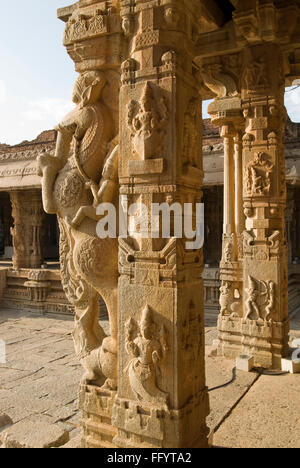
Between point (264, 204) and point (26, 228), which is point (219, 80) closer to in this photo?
point (264, 204)

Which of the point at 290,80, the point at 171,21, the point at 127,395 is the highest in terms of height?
the point at 290,80

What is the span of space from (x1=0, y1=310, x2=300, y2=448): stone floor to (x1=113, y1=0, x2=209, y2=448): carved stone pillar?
803 millimetres

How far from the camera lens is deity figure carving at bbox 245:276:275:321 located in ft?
17.7

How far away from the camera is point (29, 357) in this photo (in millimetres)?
7977

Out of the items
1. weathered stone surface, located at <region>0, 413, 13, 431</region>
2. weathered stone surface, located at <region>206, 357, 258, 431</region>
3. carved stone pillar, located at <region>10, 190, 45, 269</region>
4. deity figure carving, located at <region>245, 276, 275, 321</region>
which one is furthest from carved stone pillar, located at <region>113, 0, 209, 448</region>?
carved stone pillar, located at <region>10, 190, 45, 269</region>

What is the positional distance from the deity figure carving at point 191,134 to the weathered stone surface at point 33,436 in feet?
7.89

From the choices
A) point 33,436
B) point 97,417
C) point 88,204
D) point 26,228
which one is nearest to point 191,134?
point 88,204

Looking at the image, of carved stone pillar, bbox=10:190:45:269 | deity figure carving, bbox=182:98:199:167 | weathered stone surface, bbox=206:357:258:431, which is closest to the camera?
deity figure carving, bbox=182:98:199:167

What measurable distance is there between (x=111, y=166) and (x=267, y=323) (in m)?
3.40

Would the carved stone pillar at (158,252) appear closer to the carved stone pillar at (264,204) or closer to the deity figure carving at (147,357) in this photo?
the deity figure carving at (147,357)

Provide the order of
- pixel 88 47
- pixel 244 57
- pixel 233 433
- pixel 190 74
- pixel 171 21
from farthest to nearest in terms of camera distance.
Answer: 1. pixel 244 57
2. pixel 233 433
3. pixel 88 47
4. pixel 190 74
5. pixel 171 21

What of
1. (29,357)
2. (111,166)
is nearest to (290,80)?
(111,166)

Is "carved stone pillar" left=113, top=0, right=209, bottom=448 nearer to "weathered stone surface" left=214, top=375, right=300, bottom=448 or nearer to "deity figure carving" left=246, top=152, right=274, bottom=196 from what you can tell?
"weathered stone surface" left=214, top=375, right=300, bottom=448
